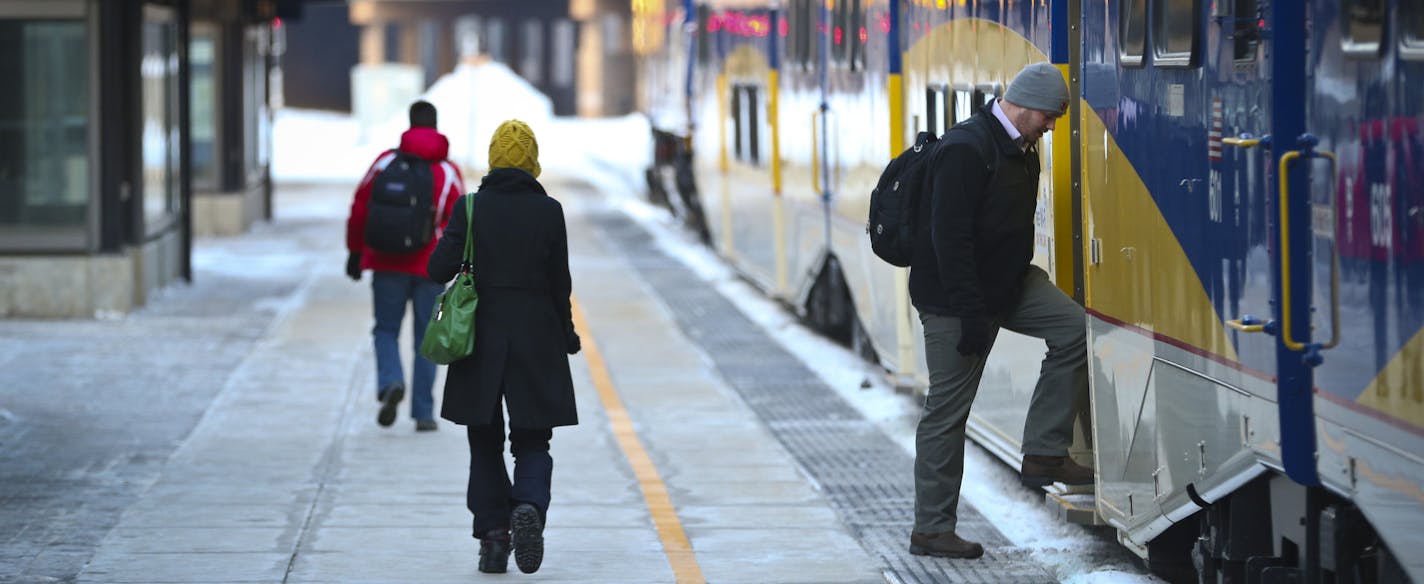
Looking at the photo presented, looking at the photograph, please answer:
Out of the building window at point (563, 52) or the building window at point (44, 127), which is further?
the building window at point (563, 52)

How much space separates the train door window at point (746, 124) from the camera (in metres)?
16.6

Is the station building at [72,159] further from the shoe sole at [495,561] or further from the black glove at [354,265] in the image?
the shoe sole at [495,561]

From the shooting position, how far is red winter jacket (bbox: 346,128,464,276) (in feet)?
34.8

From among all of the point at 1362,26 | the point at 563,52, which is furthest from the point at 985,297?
the point at 563,52

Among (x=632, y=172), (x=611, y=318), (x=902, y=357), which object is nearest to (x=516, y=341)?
(x=902, y=357)

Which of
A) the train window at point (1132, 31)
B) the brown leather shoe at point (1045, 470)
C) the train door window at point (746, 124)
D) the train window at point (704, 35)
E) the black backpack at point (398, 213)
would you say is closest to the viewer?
the train window at point (1132, 31)

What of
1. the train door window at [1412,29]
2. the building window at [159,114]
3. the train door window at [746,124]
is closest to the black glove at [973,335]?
the train door window at [1412,29]

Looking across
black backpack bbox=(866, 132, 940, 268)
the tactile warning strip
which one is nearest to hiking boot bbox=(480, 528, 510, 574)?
the tactile warning strip

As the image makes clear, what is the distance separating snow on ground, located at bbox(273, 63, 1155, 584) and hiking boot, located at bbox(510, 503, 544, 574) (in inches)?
73.0

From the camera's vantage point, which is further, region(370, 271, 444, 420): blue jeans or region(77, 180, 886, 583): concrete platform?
region(370, 271, 444, 420): blue jeans

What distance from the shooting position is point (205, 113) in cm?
2384

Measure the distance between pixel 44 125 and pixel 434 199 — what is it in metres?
6.39

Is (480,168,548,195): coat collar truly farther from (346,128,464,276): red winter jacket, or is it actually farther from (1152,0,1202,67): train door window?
(346,128,464,276): red winter jacket

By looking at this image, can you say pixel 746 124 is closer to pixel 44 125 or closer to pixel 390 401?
pixel 44 125
